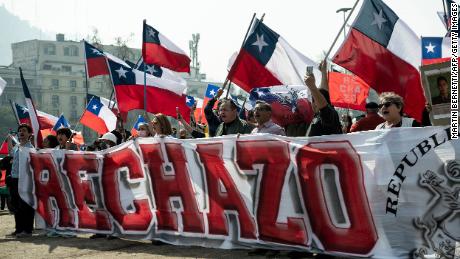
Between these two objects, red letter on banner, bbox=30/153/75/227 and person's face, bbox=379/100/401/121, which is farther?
red letter on banner, bbox=30/153/75/227

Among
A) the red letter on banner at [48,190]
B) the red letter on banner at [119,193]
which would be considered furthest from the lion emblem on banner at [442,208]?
the red letter on banner at [48,190]

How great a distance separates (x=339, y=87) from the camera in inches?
465

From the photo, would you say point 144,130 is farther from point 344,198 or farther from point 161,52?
point 344,198

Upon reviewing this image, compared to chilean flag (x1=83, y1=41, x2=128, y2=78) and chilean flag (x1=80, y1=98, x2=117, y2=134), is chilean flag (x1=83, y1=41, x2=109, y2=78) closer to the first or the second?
chilean flag (x1=83, y1=41, x2=128, y2=78)

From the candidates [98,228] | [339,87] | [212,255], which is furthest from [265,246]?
[339,87]

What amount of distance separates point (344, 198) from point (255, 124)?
110 inches

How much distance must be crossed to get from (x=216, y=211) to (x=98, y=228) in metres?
2.42

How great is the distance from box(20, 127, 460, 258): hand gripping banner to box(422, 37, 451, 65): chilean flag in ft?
11.9

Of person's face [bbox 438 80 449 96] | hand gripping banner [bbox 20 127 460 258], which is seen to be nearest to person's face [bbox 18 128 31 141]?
hand gripping banner [bbox 20 127 460 258]

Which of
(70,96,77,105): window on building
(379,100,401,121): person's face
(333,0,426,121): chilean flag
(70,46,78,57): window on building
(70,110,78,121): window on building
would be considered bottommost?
(379,100,401,121): person's face

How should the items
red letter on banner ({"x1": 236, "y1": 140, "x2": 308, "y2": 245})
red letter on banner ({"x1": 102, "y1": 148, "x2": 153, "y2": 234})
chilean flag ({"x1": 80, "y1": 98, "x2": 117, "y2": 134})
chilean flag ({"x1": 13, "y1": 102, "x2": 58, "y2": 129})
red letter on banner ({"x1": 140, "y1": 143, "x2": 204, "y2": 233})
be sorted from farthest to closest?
chilean flag ({"x1": 13, "y1": 102, "x2": 58, "y2": 129}) < chilean flag ({"x1": 80, "y1": 98, "x2": 117, "y2": 134}) < red letter on banner ({"x1": 102, "y1": 148, "x2": 153, "y2": 234}) < red letter on banner ({"x1": 140, "y1": 143, "x2": 204, "y2": 233}) < red letter on banner ({"x1": 236, "y1": 140, "x2": 308, "y2": 245})

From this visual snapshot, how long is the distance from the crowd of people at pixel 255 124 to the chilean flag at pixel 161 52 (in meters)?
1.17

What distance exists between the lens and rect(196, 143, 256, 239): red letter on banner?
7152 millimetres

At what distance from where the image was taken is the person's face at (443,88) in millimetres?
5262
